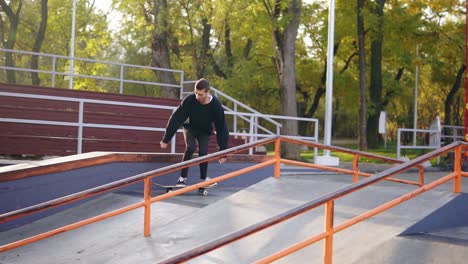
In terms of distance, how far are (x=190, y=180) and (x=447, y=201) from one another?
5157 millimetres

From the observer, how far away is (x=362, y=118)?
27500 millimetres

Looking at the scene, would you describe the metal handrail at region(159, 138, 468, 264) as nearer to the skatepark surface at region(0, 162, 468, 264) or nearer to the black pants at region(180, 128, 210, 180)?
the skatepark surface at region(0, 162, 468, 264)

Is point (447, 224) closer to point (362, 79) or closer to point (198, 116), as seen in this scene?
point (198, 116)

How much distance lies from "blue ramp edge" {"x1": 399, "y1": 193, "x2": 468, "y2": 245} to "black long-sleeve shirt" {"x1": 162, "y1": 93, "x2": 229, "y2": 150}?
3559 millimetres

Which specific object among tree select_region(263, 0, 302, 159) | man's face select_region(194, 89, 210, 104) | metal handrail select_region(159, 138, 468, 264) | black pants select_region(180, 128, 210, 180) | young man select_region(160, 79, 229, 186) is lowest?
metal handrail select_region(159, 138, 468, 264)

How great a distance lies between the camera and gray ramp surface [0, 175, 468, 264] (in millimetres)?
Answer: 5740

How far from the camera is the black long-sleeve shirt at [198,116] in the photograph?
8906 millimetres

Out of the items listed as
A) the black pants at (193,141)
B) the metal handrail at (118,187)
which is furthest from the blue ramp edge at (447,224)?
the black pants at (193,141)

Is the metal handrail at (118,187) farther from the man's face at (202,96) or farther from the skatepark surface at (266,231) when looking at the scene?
the man's face at (202,96)

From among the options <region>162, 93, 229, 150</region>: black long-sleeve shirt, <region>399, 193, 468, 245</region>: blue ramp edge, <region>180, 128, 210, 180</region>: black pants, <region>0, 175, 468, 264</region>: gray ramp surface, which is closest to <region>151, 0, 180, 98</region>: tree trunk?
<region>180, 128, 210, 180</region>: black pants

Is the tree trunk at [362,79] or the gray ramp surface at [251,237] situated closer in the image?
the gray ramp surface at [251,237]

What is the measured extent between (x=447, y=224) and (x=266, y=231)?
1788mm

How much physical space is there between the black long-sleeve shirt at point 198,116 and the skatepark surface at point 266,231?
0.97 m

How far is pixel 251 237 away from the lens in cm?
638
